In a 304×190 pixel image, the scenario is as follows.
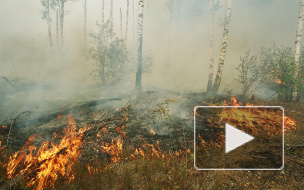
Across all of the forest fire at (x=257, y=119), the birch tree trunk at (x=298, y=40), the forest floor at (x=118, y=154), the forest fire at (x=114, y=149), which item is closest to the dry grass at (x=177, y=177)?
the forest floor at (x=118, y=154)

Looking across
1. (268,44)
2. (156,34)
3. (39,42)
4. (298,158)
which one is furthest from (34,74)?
(268,44)

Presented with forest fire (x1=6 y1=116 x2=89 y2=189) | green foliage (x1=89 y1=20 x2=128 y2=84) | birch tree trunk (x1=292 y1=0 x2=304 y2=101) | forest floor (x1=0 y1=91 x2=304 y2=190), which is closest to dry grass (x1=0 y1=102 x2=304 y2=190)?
forest floor (x1=0 y1=91 x2=304 y2=190)

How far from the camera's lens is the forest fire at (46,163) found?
3.59 meters

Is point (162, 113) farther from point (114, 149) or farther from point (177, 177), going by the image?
point (177, 177)

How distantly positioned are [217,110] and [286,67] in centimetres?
564

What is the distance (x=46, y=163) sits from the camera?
13.2 feet

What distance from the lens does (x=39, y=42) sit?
29.5m

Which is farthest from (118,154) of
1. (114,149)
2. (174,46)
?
(174,46)
